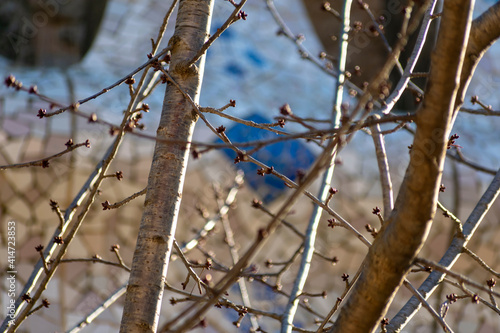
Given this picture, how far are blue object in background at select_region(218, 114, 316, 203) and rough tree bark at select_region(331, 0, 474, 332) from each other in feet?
8.90

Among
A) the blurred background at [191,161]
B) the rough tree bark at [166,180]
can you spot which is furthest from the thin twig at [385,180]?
the blurred background at [191,161]

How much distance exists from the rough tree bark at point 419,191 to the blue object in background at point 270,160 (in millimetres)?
2711

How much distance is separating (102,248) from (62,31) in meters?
1.84

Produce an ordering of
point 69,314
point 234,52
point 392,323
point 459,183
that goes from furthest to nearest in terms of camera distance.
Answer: point 234,52
point 459,183
point 69,314
point 392,323

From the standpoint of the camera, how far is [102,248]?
3.46 m

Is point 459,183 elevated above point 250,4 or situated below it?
below

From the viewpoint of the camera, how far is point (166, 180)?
1.31 metres

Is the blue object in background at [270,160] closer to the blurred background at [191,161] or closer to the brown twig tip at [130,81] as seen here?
the blurred background at [191,161]

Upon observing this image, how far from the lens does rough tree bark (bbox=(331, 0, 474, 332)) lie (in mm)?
902

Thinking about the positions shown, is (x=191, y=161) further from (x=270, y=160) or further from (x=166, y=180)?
(x=166, y=180)

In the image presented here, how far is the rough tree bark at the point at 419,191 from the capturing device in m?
0.90

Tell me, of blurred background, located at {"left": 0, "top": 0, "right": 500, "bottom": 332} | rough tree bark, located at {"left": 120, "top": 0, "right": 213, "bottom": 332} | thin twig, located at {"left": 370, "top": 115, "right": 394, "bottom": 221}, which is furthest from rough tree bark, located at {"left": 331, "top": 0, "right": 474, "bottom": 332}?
blurred background, located at {"left": 0, "top": 0, "right": 500, "bottom": 332}

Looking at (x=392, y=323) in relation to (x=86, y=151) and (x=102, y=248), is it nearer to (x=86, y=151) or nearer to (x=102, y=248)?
(x=102, y=248)

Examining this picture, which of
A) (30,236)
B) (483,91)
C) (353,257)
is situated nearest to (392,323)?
(353,257)
